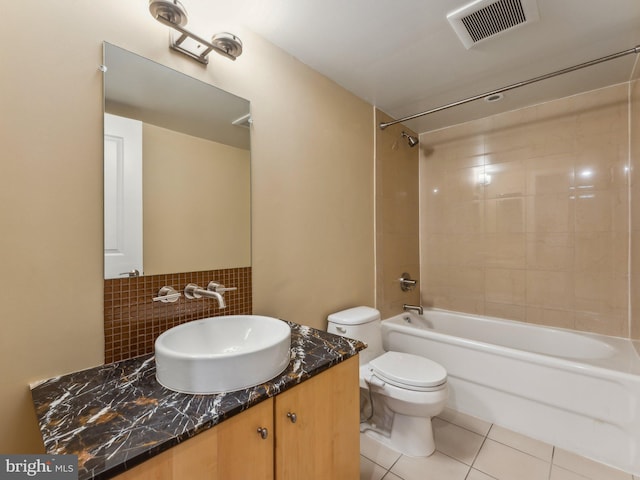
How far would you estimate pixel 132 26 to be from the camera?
3.73 ft

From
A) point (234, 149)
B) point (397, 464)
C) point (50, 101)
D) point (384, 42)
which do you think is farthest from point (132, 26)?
point (397, 464)

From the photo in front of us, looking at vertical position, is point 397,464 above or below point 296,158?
below

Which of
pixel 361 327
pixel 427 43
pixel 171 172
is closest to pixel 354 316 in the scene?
pixel 361 327

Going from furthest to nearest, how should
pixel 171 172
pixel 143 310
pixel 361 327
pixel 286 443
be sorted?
pixel 361 327
pixel 171 172
pixel 143 310
pixel 286 443

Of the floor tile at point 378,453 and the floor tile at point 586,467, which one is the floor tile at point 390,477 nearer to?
the floor tile at point 378,453

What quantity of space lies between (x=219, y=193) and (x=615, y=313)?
2825 mm

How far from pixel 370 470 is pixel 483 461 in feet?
2.07

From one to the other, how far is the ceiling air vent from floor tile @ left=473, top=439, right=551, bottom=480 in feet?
7.50

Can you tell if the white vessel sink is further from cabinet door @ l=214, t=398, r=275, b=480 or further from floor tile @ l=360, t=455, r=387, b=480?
floor tile @ l=360, t=455, r=387, b=480

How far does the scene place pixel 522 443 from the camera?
1771 millimetres

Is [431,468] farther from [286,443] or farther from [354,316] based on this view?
[286,443]

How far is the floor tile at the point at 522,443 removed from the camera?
1687 mm

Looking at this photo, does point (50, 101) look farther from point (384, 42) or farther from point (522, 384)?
point (522, 384)
